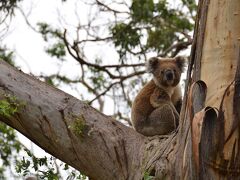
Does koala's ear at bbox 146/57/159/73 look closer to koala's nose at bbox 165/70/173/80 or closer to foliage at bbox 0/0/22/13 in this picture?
koala's nose at bbox 165/70/173/80

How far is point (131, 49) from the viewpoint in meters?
11.4

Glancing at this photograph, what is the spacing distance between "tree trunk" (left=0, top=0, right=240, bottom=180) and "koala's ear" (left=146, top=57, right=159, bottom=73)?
2.96m

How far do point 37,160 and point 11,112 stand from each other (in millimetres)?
591

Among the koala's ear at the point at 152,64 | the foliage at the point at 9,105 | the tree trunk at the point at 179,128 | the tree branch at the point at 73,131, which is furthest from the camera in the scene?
the koala's ear at the point at 152,64

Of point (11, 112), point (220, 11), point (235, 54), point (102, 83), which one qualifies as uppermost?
point (102, 83)

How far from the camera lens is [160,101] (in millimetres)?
7492

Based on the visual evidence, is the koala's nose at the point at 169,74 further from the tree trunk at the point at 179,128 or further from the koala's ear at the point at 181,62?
the tree trunk at the point at 179,128

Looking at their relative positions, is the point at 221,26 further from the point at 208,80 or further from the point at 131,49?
the point at 131,49

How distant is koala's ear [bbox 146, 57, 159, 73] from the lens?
8177 millimetres

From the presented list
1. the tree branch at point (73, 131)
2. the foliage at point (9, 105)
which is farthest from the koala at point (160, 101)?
the foliage at point (9, 105)

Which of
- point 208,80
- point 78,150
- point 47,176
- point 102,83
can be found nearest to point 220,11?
point 208,80

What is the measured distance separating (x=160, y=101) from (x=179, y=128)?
2.90 metres

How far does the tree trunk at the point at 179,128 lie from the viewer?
4164 mm

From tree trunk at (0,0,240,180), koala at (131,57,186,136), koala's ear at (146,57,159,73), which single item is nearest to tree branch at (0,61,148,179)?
tree trunk at (0,0,240,180)
